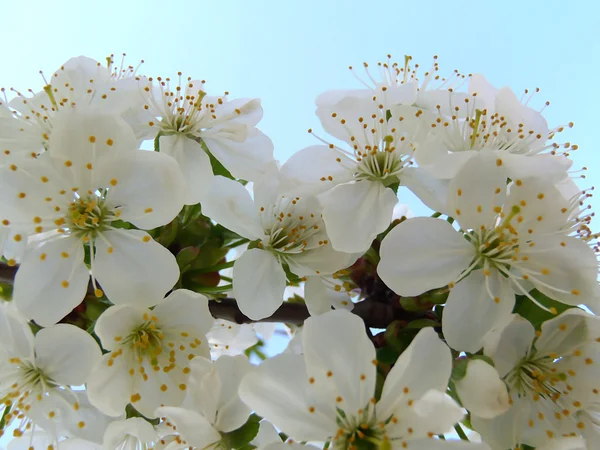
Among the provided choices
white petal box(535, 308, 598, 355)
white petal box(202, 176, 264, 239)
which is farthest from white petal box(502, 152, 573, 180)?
white petal box(202, 176, 264, 239)

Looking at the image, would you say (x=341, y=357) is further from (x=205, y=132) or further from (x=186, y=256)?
(x=205, y=132)

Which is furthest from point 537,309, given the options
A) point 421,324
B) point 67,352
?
point 67,352

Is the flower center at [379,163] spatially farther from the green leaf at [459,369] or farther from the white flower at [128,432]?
the white flower at [128,432]

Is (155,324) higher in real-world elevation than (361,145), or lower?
lower

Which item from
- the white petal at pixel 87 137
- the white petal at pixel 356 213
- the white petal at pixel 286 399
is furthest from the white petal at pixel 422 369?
the white petal at pixel 87 137

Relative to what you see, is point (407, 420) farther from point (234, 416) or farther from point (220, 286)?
point (220, 286)

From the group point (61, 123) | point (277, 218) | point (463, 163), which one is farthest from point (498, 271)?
point (61, 123)
